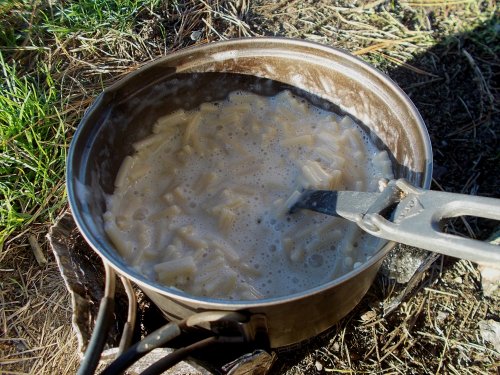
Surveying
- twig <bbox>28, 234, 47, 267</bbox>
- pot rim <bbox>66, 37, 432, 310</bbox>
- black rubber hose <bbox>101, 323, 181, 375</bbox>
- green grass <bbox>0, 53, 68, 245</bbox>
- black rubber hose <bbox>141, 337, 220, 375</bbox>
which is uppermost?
pot rim <bbox>66, 37, 432, 310</bbox>

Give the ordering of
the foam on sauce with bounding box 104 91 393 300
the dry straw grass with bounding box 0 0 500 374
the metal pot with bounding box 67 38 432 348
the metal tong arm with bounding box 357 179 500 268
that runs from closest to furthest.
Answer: the metal tong arm with bounding box 357 179 500 268 → the metal pot with bounding box 67 38 432 348 → the foam on sauce with bounding box 104 91 393 300 → the dry straw grass with bounding box 0 0 500 374

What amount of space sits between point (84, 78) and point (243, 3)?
2.63 feet

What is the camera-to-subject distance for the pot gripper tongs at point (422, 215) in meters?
0.93

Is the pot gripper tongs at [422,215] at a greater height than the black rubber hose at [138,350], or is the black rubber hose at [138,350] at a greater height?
the pot gripper tongs at [422,215]

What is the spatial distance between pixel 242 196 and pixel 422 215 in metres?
0.68

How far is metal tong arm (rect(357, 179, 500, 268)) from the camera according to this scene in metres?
0.92

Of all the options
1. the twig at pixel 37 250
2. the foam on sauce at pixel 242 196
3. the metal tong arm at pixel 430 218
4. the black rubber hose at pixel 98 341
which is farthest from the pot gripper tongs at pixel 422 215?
the twig at pixel 37 250

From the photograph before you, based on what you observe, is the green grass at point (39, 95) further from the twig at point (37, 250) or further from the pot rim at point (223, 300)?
the pot rim at point (223, 300)

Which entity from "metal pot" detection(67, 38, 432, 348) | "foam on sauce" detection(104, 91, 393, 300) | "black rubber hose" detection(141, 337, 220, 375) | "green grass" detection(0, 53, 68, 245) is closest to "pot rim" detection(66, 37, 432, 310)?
"metal pot" detection(67, 38, 432, 348)

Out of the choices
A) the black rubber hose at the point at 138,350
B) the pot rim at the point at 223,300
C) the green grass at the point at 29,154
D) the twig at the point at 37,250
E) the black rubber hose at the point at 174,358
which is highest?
the pot rim at the point at 223,300

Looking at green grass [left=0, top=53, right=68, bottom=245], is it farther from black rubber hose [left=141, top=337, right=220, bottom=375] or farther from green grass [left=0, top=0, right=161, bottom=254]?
black rubber hose [left=141, top=337, right=220, bottom=375]

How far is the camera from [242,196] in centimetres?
160

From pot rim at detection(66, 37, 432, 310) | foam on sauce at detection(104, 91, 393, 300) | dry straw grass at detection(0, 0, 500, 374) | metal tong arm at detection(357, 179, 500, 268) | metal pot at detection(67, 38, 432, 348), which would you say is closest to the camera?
metal tong arm at detection(357, 179, 500, 268)

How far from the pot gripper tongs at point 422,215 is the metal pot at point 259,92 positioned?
7 centimetres
